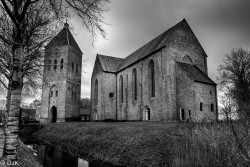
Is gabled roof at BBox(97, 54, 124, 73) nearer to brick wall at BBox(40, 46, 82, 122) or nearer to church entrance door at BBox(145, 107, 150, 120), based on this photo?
brick wall at BBox(40, 46, 82, 122)

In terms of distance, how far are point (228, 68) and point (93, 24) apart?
1209 inches

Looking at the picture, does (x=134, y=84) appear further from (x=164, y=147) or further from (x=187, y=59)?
(x=164, y=147)

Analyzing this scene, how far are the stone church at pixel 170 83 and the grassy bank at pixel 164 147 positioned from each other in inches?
433

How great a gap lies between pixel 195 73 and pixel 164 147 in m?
18.7

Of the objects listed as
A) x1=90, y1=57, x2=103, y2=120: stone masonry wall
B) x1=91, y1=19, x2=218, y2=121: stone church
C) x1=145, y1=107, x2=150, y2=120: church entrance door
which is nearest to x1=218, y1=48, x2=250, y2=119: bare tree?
x1=91, y1=19, x2=218, y2=121: stone church

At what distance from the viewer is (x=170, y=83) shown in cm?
2388

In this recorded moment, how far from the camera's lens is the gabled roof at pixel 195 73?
80.1ft

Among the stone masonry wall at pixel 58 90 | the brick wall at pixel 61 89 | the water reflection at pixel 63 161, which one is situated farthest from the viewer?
the stone masonry wall at pixel 58 90

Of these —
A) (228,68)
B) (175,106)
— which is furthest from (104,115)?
(228,68)

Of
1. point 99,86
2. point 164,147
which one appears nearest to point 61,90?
point 99,86

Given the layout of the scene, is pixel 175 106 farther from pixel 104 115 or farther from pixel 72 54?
pixel 72 54

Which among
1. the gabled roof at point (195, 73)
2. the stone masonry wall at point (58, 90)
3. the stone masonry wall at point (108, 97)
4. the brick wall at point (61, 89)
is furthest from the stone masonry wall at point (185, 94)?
the stone masonry wall at point (58, 90)

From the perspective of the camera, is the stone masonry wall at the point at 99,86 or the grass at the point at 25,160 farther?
the stone masonry wall at the point at 99,86

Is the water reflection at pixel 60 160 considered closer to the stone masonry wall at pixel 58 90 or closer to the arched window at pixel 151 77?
the arched window at pixel 151 77
